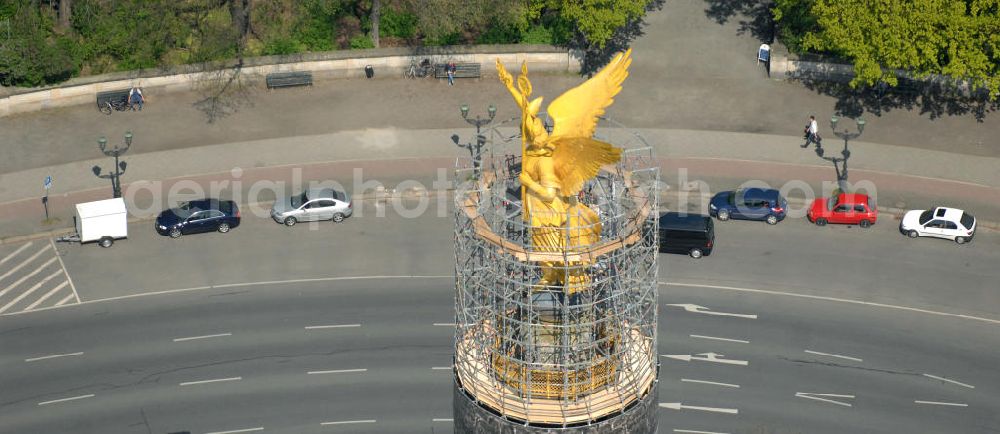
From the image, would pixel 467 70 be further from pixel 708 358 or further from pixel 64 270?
pixel 708 358

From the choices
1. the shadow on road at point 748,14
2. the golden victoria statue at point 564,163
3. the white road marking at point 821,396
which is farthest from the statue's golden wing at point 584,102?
the shadow on road at point 748,14

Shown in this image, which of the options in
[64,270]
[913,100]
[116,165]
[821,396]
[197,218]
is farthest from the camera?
[913,100]

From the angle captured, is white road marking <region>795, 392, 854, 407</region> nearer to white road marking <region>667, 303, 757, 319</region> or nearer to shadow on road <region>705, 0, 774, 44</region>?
white road marking <region>667, 303, 757, 319</region>

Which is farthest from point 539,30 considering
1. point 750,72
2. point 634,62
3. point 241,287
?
point 241,287

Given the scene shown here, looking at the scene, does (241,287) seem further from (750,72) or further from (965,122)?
(965,122)

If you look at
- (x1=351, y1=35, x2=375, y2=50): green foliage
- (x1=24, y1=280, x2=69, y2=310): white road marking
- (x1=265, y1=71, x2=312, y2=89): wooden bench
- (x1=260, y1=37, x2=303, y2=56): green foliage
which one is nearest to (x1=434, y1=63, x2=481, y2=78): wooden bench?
(x1=351, y1=35, x2=375, y2=50): green foliage

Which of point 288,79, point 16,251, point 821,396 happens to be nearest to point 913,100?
point 821,396
